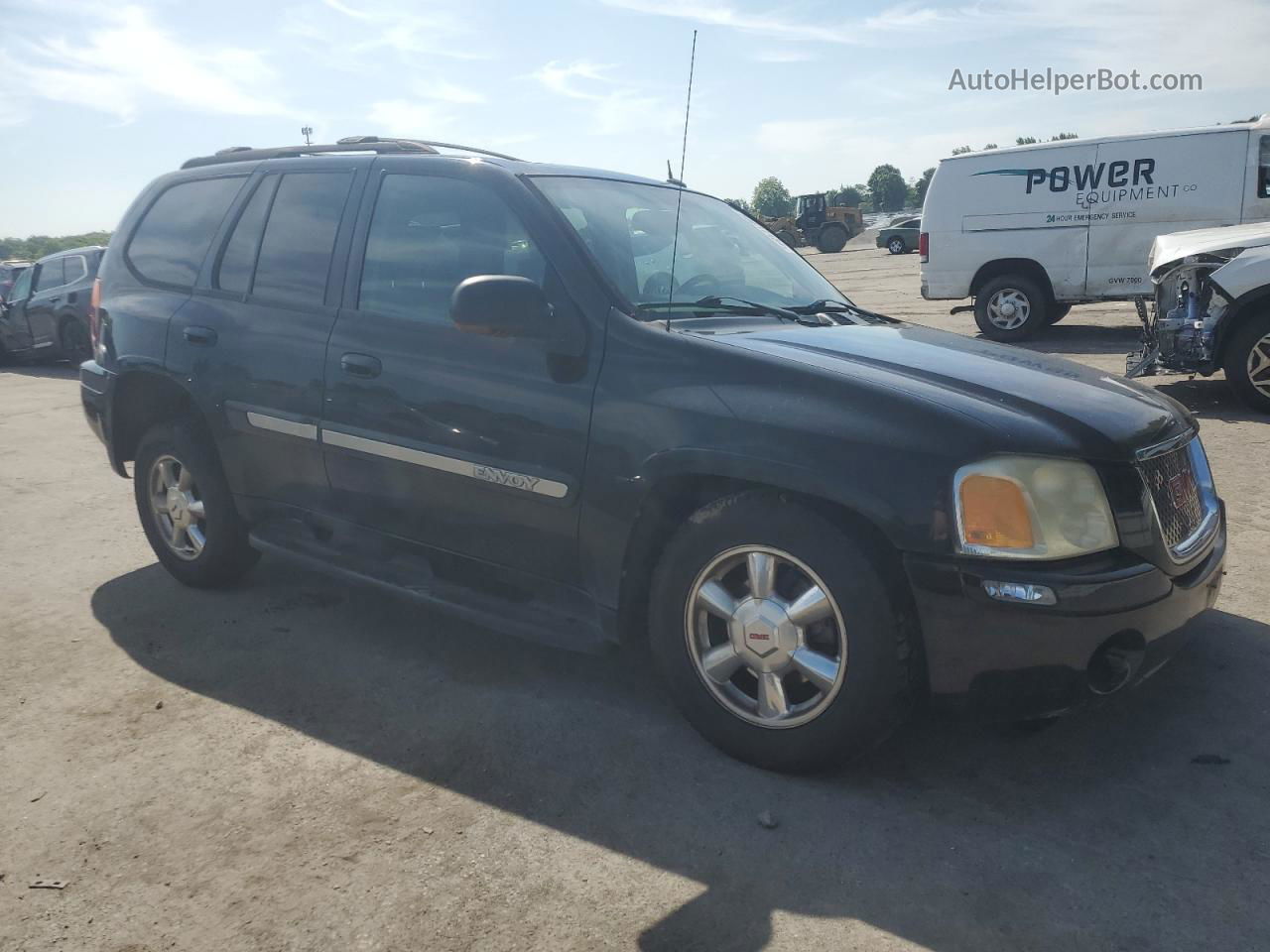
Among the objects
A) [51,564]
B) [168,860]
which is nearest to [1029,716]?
[168,860]

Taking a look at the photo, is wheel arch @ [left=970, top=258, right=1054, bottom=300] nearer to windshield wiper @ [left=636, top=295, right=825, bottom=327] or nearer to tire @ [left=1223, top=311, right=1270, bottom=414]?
tire @ [left=1223, top=311, right=1270, bottom=414]

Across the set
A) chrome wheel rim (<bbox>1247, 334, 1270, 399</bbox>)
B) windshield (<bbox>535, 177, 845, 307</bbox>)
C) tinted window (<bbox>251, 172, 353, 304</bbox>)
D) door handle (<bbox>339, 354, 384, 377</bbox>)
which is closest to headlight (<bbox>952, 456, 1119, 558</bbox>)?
windshield (<bbox>535, 177, 845, 307</bbox>)

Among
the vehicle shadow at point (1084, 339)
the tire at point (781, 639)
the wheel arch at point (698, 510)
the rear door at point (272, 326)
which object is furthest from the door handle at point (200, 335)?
the vehicle shadow at point (1084, 339)

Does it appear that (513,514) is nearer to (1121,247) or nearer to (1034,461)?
(1034,461)

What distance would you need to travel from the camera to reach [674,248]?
11.6 feet

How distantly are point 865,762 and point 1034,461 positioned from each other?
3.39ft

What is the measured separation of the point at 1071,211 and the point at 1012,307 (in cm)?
130

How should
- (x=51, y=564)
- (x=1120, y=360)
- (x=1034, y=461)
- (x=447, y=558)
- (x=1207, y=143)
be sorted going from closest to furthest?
(x=1034, y=461) < (x=447, y=558) < (x=51, y=564) < (x=1120, y=360) < (x=1207, y=143)

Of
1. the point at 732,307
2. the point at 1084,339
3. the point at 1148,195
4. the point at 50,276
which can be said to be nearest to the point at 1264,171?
the point at 1148,195

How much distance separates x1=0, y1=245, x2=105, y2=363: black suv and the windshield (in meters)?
14.0

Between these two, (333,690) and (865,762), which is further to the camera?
(333,690)

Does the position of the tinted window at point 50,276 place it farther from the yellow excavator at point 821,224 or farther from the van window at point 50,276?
the yellow excavator at point 821,224

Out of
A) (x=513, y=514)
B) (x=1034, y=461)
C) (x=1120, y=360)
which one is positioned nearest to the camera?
(x=1034, y=461)

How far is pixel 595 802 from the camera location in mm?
2902
